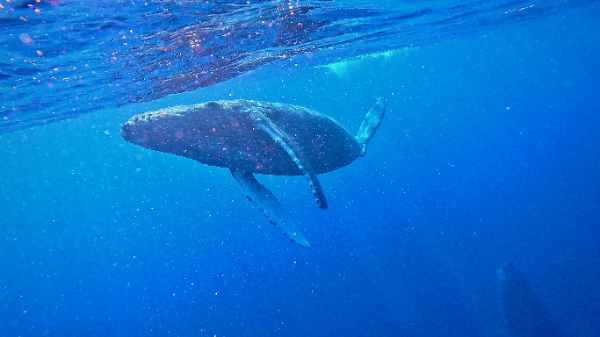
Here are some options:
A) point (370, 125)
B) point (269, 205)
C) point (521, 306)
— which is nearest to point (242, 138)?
point (269, 205)

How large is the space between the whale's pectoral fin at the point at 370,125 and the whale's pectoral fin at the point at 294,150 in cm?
551

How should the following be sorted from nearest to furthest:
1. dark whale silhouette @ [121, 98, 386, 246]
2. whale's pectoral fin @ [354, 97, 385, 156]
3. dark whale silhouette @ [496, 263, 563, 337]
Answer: dark whale silhouette @ [121, 98, 386, 246] → whale's pectoral fin @ [354, 97, 385, 156] → dark whale silhouette @ [496, 263, 563, 337]

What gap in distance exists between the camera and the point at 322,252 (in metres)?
33.8

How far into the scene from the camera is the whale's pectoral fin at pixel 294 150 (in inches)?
208

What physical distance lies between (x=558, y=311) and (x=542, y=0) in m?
20.4

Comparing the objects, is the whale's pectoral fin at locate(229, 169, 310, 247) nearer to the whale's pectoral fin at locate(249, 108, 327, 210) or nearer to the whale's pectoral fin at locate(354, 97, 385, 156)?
the whale's pectoral fin at locate(249, 108, 327, 210)

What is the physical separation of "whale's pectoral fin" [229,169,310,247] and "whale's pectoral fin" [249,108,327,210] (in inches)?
51.0

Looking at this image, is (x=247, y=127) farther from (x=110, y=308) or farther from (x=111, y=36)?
(x=110, y=308)

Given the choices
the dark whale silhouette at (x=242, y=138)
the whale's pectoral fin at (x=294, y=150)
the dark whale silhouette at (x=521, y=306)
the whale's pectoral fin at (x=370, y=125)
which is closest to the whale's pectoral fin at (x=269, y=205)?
the dark whale silhouette at (x=242, y=138)

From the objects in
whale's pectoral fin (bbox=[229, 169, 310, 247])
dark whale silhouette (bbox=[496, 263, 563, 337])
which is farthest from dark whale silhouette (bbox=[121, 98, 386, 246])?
dark whale silhouette (bbox=[496, 263, 563, 337])

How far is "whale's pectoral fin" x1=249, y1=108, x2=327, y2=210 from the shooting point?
529 cm

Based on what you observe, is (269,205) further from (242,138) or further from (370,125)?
(370,125)

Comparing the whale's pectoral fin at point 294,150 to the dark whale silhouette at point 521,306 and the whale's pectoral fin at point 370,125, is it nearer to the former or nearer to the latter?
the whale's pectoral fin at point 370,125

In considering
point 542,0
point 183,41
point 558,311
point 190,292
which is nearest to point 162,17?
point 183,41
